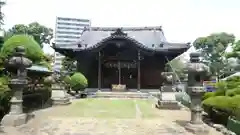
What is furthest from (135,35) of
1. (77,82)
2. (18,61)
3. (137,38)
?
(18,61)

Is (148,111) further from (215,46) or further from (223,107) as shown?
(215,46)

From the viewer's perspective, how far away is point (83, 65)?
2562 cm

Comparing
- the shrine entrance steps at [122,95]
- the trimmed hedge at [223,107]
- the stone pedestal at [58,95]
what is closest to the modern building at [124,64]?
the shrine entrance steps at [122,95]

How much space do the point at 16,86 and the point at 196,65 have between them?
6.07 m

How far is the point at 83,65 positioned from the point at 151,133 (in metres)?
18.2

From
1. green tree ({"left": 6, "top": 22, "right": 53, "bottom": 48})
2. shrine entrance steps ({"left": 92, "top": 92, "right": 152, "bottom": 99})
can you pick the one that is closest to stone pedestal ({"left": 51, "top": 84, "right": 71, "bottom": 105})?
shrine entrance steps ({"left": 92, "top": 92, "right": 152, "bottom": 99})

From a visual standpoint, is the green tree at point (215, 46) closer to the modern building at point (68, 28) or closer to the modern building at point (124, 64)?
the modern building at point (124, 64)

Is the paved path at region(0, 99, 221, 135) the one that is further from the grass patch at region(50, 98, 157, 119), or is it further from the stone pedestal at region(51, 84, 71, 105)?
the stone pedestal at region(51, 84, 71, 105)

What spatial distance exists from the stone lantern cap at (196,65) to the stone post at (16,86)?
5.59 m

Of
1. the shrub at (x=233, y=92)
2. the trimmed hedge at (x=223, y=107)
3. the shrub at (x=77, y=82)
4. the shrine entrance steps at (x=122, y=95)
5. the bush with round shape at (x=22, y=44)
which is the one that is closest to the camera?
the trimmed hedge at (x=223, y=107)

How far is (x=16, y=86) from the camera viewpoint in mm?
8406

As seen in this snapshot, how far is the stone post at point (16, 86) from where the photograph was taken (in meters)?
8.30

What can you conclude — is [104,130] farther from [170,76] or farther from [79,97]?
[79,97]

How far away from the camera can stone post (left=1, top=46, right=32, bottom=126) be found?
27.2 ft
